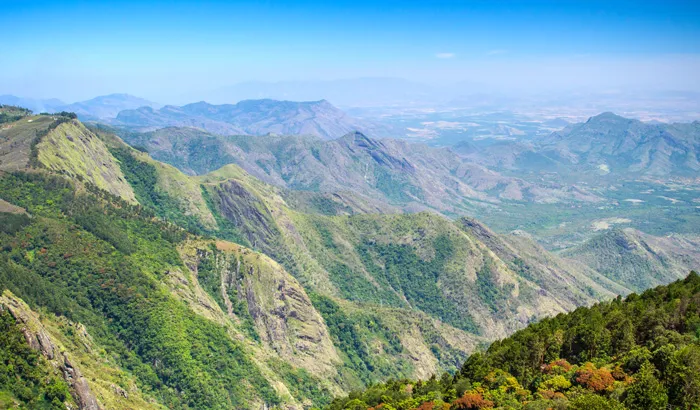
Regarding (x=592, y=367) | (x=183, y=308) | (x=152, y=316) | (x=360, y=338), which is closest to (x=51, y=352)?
(x=152, y=316)

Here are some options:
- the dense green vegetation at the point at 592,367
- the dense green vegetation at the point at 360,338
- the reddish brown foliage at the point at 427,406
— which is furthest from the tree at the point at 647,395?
the dense green vegetation at the point at 360,338

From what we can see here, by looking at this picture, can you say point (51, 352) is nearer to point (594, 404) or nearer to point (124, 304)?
point (124, 304)

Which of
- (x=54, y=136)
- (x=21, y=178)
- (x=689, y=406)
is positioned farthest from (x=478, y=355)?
(x=54, y=136)

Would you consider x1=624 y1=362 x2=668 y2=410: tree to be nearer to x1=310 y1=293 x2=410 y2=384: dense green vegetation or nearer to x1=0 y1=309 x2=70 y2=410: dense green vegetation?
x1=0 y1=309 x2=70 y2=410: dense green vegetation

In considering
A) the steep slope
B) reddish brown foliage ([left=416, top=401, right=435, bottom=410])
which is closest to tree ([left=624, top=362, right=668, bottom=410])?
reddish brown foliage ([left=416, top=401, right=435, bottom=410])

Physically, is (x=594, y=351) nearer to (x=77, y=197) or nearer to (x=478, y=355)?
(x=478, y=355)

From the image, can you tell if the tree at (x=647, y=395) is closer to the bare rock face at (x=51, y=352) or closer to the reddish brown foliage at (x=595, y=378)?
the reddish brown foliage at (x=595, y=378)
